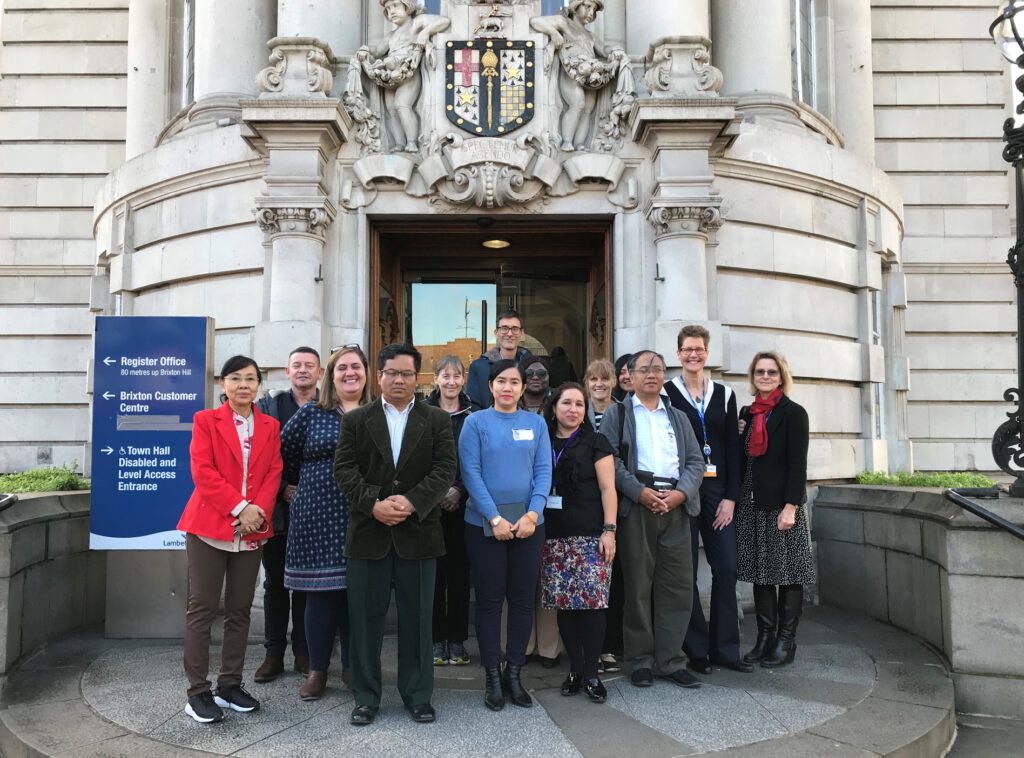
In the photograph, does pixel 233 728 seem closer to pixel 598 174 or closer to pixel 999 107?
pixel 598 174

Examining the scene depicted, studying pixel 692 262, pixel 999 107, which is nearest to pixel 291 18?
pixel 692 262

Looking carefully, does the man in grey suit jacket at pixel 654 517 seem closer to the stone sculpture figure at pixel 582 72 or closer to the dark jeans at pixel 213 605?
the dark jeans at pixel 213 605

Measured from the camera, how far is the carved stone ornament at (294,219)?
27.2 feet

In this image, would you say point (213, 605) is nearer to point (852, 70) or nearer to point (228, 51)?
point (228, 51)

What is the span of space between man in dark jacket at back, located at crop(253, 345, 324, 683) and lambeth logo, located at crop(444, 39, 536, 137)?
149 inches

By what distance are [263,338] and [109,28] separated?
408 inches

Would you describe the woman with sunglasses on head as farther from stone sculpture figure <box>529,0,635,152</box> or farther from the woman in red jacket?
stone sculpture figure <box>529,0,635,152</box>

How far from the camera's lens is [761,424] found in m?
6.12

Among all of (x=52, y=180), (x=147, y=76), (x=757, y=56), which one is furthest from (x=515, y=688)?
(x=52, y=180)

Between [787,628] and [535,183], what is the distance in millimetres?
4877

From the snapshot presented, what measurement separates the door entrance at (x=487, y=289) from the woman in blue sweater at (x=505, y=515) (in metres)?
4.20

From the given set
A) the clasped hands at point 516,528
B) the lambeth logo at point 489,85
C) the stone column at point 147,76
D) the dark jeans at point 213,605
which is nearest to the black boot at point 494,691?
the clasped hands at point 516,528

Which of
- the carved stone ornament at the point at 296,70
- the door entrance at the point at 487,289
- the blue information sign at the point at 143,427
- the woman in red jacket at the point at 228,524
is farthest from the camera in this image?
the door entrance at the point at 487,289

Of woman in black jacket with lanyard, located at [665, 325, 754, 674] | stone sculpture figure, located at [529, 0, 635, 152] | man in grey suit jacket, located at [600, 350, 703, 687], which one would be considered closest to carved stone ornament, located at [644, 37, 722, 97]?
stone sculpture figure, located at [529, 0, 635, 152]
